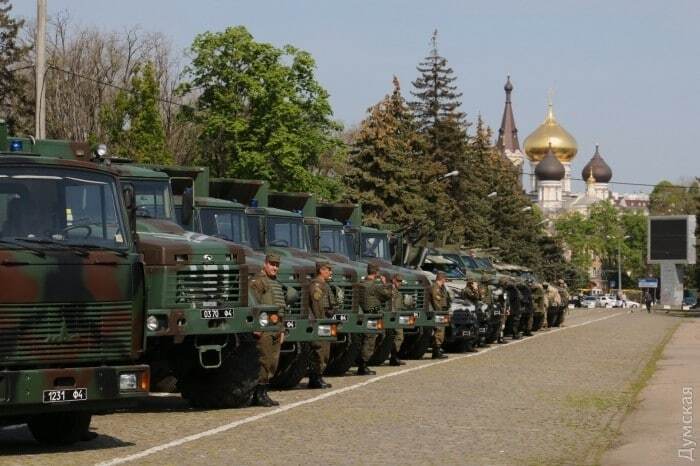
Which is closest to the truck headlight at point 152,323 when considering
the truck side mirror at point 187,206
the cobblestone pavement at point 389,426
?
the cobblestone pavement at point 389,426

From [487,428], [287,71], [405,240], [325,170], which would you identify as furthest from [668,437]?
[325,170]

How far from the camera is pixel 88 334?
1484 cm

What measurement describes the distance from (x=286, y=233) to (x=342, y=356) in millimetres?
2223

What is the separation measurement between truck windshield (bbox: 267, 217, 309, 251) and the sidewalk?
5.83 m

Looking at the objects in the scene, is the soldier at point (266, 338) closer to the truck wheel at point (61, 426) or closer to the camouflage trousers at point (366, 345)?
the truck wheel at point (61, 426)

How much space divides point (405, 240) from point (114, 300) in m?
20.5

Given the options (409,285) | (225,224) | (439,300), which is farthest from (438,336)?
(225,224)

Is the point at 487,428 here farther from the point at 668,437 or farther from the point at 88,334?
the point at 88,334

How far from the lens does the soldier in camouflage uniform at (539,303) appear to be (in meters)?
50.3

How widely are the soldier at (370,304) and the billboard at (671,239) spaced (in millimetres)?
98028

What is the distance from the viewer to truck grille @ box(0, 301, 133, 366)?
47.3ft

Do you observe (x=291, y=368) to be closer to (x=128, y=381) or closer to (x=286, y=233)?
(x=286, y=233)

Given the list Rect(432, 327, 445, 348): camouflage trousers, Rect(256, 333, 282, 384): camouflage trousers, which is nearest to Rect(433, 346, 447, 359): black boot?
Rect(432, 327, 445, 348): camouflage trousers

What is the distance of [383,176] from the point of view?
75.2 metres
